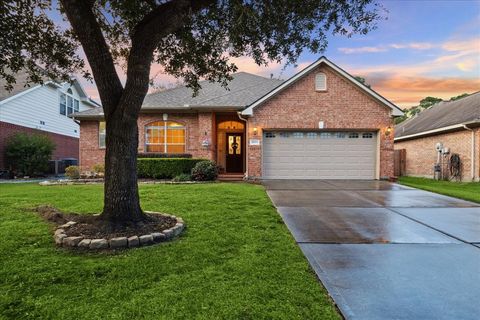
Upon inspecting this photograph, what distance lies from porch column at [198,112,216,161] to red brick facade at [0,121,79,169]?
11966 mm

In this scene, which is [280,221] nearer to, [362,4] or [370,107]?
[362,4]

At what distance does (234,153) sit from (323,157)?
16.6 ft

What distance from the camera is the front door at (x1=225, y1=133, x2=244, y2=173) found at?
1741 cm

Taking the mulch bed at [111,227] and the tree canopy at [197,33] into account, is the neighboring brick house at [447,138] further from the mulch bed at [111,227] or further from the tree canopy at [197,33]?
the mulch bed at [111,227]

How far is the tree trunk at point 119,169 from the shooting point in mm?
Answer: 5258

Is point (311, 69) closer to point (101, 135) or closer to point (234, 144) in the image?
point (234, 144)

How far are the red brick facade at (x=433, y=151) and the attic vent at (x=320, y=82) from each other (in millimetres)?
7822

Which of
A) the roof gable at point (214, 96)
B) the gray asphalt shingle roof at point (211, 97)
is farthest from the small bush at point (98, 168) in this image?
the roof gable at point (214, 96)

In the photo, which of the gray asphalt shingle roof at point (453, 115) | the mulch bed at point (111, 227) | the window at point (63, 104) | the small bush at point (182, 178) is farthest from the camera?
the window at point (63, 104)

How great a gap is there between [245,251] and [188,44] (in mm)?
5267

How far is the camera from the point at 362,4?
6.68 metres

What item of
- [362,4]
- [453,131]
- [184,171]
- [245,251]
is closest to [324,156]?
[184,171]

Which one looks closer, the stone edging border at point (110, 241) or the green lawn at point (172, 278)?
the green lawn at point (172, 278)

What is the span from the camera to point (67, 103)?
24266 millimetres
